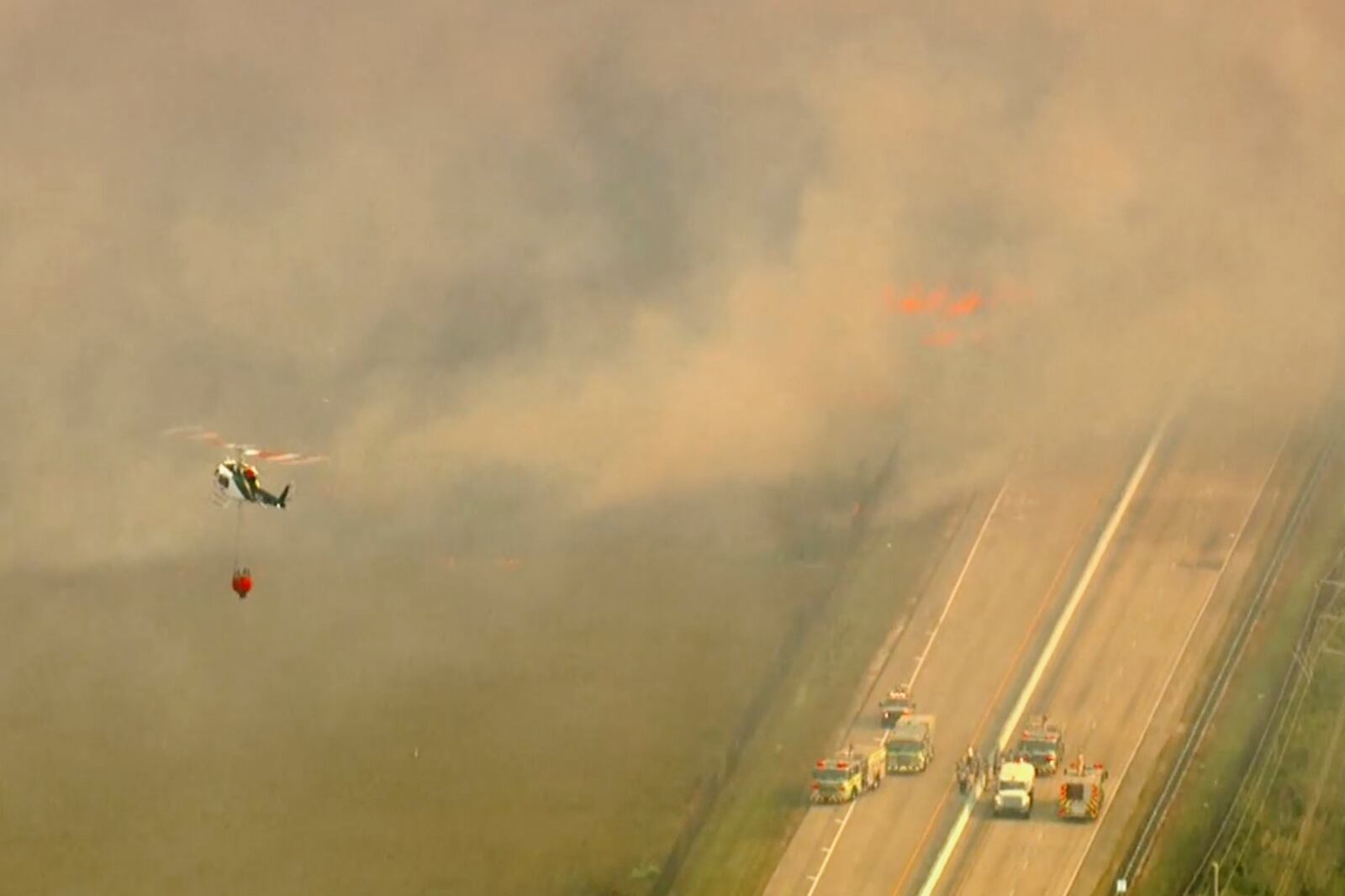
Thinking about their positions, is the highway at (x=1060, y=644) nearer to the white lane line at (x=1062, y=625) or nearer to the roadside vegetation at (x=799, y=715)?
the white lane line at (x=1062, y=625)

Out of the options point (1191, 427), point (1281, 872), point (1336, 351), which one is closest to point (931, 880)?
point (1281, 872)

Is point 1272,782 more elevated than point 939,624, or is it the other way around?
point 939,624

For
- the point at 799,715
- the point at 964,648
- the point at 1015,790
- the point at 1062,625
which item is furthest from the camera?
the point at 1062,625

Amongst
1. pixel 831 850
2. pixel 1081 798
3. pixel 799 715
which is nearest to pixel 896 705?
pixel 799 715

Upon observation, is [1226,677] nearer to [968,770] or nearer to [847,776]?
[968,770]

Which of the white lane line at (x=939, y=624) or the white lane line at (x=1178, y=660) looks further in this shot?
the white lane line at (x=939, y=624)

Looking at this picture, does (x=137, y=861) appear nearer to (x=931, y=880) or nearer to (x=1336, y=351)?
(x=931, y=880)

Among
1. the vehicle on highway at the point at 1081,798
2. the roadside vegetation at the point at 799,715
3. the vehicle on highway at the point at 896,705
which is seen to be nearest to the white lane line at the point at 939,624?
the vehicle on highway at the point at 896,705
